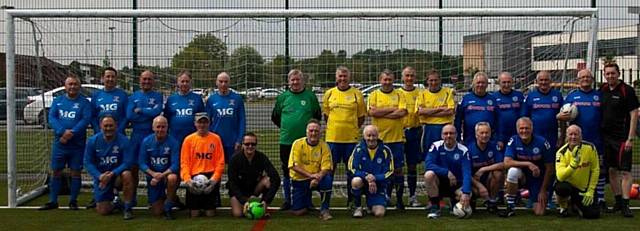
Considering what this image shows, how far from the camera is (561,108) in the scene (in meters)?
8.43

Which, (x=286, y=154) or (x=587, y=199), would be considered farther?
(x=286, y=154)

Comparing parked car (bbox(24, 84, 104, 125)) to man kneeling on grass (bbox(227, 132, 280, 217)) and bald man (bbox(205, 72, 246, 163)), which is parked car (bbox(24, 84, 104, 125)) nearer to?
bald man (bbox(205, 72, 246, 163))

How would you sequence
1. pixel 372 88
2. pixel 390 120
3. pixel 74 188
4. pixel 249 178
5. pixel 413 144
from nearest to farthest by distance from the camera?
pixel 249 178 → pixel 390 120 → pixel 74 188 → pixel 413 144 → pixel 372 88

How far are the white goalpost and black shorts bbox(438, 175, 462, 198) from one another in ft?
6.72

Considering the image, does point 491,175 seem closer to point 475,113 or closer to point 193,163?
point 475,113

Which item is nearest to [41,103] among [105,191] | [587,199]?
[105,191]

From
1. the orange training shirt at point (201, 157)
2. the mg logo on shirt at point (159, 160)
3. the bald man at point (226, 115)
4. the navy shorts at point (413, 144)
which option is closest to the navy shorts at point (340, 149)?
the navy shorts at point (413, 144)

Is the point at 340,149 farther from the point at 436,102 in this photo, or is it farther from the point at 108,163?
the point at 108,163

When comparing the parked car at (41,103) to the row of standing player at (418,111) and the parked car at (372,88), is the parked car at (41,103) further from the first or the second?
the parked car at (372,88)

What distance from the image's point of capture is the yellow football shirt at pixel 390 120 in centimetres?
859

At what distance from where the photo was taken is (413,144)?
8922 millimetres

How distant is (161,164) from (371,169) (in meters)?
2.26

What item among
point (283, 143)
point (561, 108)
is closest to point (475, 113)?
point (561, 108)

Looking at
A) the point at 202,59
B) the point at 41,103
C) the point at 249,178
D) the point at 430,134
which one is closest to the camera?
the point at 249,178
